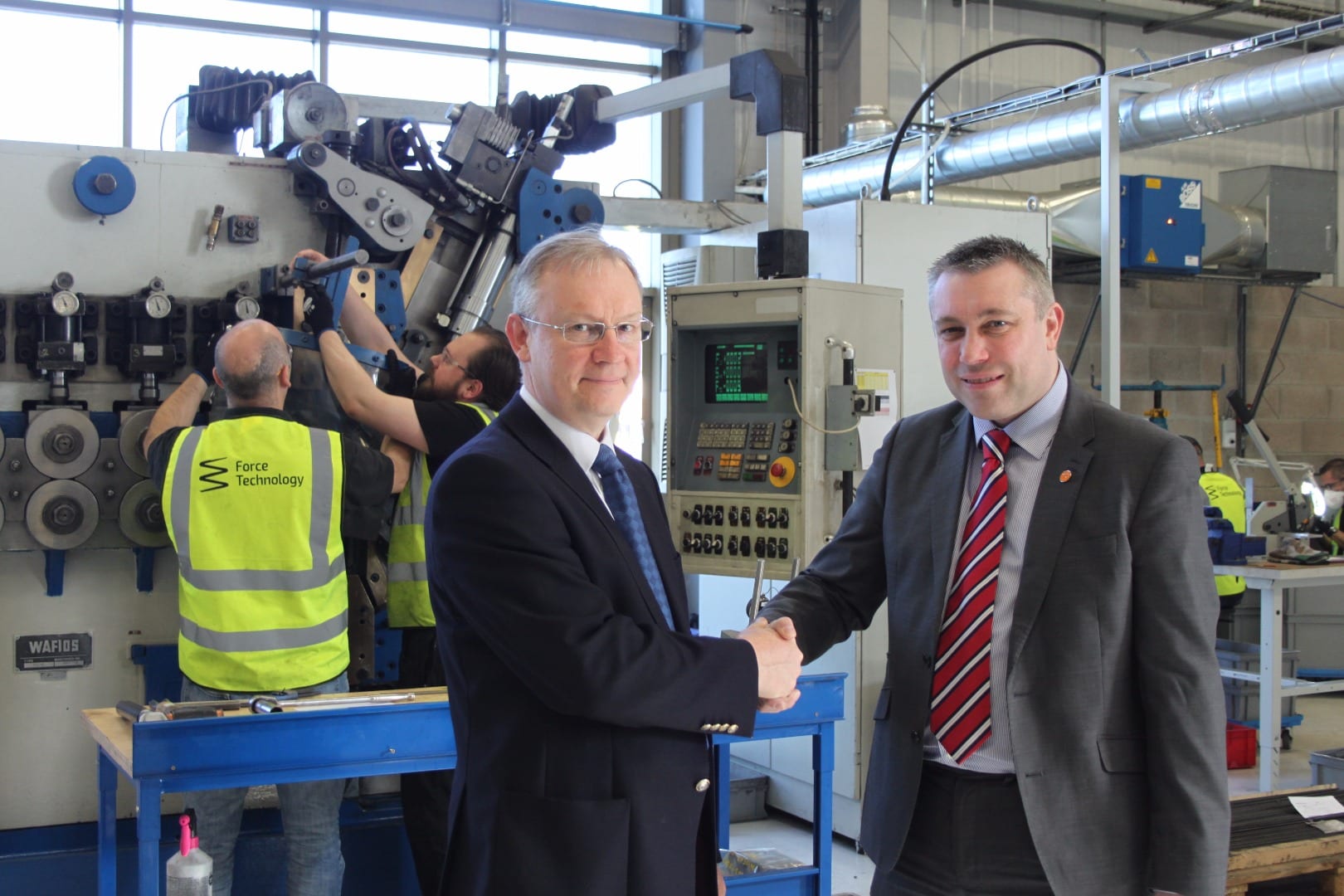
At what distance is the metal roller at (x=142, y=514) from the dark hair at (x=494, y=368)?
815 millimetres

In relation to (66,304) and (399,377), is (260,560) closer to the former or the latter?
(399,377)

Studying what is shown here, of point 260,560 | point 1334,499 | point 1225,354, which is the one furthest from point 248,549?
point 1225,354

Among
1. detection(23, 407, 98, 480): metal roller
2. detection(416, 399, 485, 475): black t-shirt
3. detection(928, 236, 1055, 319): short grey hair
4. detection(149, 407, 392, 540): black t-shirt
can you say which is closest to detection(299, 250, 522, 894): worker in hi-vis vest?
detection(416, 399, 485, 475): black t-shirt

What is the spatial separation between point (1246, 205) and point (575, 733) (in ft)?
23.7

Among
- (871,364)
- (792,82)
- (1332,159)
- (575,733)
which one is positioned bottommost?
(575,733)

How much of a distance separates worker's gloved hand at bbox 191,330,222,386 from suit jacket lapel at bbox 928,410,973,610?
2084 millimetres

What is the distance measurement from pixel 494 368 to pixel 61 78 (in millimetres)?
4106

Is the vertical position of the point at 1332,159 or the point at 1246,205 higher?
the point at 1332,159

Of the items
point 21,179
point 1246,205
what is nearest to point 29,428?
point 21,179

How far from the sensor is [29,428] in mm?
3023

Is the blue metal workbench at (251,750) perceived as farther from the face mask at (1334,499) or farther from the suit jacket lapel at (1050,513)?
the face mask at (1334,499)

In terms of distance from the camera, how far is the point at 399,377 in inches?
126

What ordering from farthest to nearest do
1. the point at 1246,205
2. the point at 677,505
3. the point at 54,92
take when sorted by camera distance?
the point at 1246,205, the point at 54,92, the point at 677,505

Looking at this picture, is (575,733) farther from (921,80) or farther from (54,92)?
(921,80)
